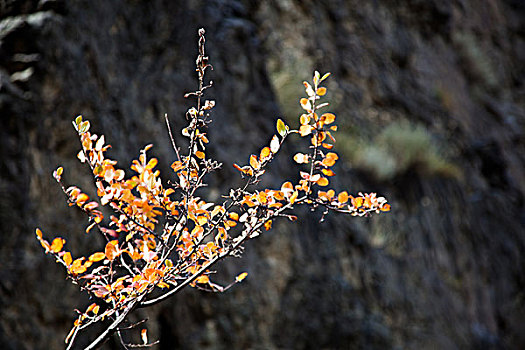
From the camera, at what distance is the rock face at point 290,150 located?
224 centimetres

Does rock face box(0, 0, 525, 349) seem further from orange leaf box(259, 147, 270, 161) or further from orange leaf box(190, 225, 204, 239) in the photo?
orange leaf box(259, 147, 270, 161)

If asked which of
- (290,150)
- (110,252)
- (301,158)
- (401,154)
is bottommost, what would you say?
(110,252)

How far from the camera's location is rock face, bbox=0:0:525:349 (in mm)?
2236

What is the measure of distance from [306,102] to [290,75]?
3.21 m

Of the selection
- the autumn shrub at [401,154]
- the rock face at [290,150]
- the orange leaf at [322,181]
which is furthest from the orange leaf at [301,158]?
the autumn shrub at [401,154]

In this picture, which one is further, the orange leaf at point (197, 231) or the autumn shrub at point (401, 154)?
the autumn shrub at point (401, 154)

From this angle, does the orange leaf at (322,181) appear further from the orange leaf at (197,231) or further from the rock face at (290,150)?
the rock face at (290,150)

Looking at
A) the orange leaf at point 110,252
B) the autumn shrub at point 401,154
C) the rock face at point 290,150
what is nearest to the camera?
the orange leaf at point 110,252

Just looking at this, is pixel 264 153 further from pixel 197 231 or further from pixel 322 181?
pixel 197 231

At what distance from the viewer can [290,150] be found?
353 cm

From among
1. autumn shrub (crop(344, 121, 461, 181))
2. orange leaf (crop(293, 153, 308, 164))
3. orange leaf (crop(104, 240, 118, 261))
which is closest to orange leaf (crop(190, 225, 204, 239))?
orange leaf (crop(104, 240, 118, 261))

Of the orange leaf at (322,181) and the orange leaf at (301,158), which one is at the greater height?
the orange leaf at (301,158)

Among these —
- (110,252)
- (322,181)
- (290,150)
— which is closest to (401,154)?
(290,150)

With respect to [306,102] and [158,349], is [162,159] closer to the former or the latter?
[158,349]
